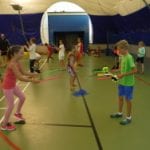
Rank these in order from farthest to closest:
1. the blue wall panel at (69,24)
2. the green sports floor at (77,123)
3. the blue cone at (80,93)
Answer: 1. the blue wall panel at (69,24)
2. the blue cone at (80,93)
3. the green sports floor at (77,123)

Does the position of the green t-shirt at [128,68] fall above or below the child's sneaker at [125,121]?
above

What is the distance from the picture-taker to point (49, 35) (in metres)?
31.0

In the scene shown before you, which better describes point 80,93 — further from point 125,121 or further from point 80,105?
point 125,121

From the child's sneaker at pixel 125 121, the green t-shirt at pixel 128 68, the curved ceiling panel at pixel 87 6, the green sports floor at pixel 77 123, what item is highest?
the curved ceiling panel at pixel 87 6

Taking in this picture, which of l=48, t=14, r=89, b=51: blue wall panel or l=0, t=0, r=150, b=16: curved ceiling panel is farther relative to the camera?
l=48, t=14, r=89, b=51: blue wall panel

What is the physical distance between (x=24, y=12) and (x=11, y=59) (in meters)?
22.2

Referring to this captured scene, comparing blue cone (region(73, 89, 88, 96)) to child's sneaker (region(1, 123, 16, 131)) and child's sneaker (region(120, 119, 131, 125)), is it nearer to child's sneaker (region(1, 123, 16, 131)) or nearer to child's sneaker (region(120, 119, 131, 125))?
child's sneaker (region(120, 119, 131, 125))

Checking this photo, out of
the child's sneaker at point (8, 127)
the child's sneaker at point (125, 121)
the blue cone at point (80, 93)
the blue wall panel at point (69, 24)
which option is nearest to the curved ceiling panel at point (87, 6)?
the blue wall panel at point (69, 24)

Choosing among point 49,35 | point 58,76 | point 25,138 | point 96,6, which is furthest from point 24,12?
point 25,138

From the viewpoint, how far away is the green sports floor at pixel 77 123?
5.79m

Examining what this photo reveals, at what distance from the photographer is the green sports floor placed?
5789 millimetres

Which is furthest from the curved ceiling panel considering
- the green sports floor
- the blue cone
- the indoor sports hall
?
the green sports floor

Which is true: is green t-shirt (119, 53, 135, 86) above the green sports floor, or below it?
above

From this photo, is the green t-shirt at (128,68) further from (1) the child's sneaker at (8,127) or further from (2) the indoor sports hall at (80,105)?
(1) the child's sneaker at (8,127)
